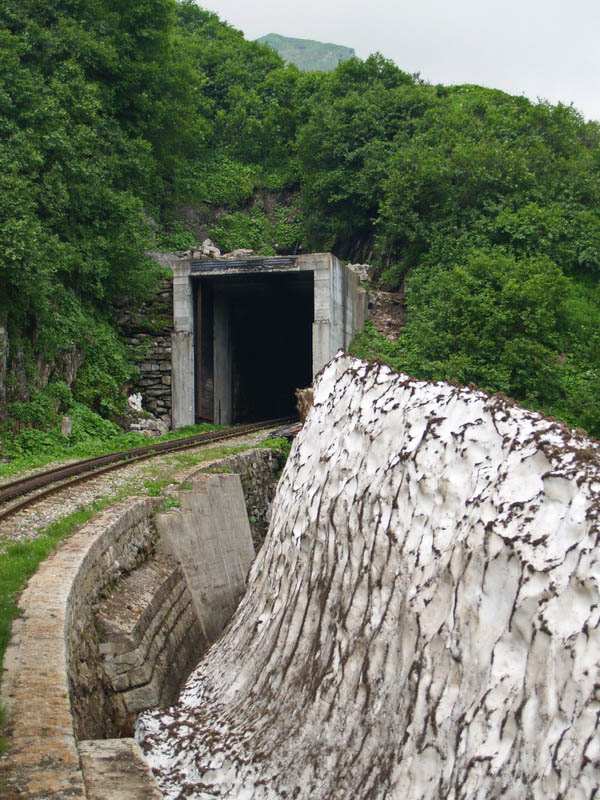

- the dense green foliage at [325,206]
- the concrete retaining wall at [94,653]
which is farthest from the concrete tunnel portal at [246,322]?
the concrete retaining wall at [94,653]

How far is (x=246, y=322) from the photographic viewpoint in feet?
93.4

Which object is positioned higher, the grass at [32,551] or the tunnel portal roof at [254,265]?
the tunnel portal roof at [254,265]

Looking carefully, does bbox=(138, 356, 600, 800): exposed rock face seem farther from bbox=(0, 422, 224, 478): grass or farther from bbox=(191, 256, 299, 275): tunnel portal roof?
bbox=(191, 256, 299, 275): tunnel portal roof

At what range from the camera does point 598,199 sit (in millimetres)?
25625

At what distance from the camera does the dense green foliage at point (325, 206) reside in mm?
18969

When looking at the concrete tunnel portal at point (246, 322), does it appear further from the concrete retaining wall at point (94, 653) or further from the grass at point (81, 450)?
the concrete retaining wall at point (94, 653)

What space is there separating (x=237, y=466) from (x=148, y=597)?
6.63 m

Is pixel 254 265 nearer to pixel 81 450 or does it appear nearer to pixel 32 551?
pixel 81 450

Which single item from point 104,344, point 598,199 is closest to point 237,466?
point 104,344

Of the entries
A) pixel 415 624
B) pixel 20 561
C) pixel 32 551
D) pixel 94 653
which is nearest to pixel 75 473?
pixel 32 551

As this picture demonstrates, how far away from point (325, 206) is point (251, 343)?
28.6 feet

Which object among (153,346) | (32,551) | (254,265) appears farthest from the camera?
(153,346)

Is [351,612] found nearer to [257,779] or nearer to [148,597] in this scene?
[257,779]

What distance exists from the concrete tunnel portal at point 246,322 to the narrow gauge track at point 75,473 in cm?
451
